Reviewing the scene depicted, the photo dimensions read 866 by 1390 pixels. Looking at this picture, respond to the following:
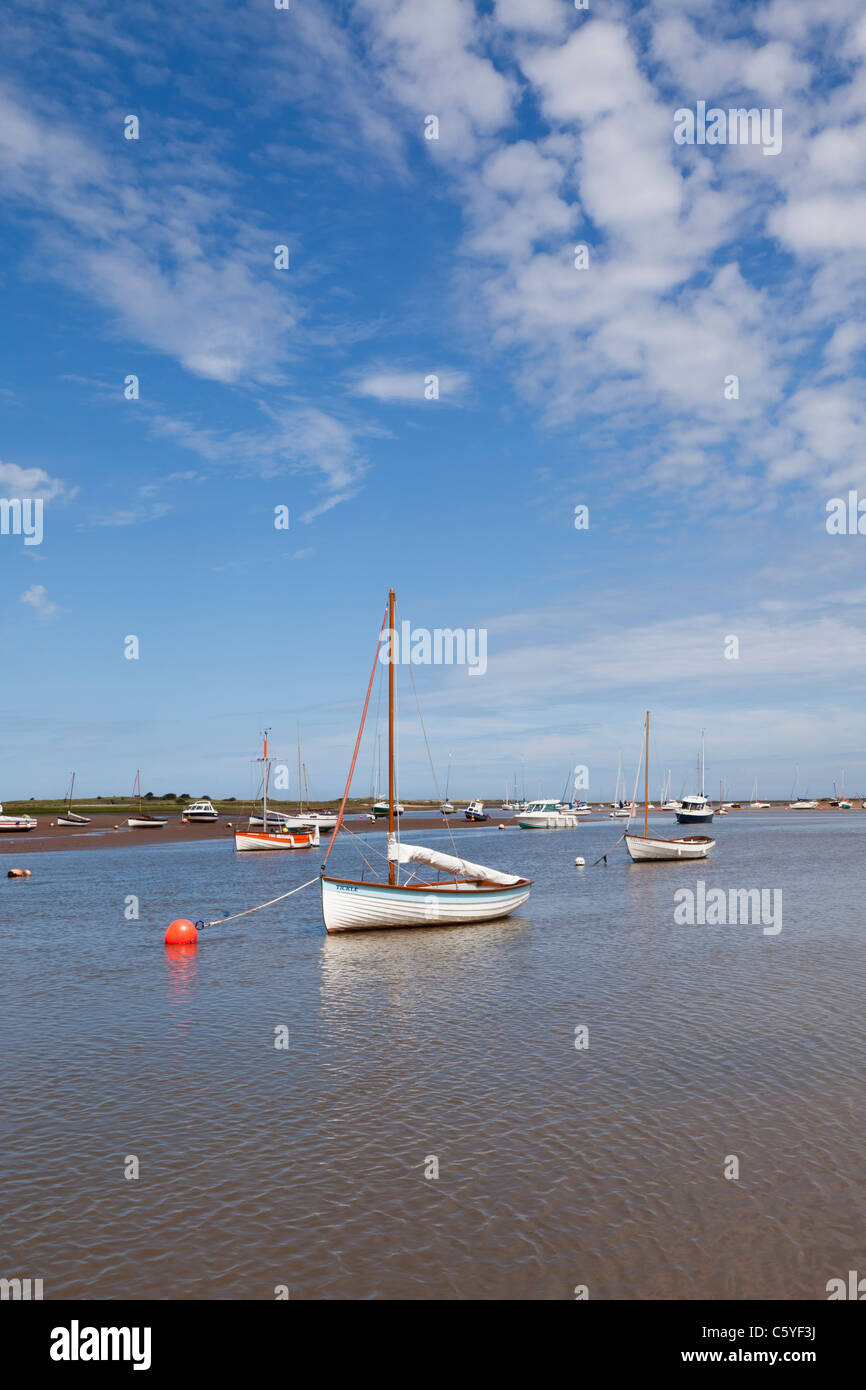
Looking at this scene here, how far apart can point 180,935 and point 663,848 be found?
45005mm

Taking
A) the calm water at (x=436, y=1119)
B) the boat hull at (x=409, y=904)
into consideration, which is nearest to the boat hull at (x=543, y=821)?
the boat hull at (x=409, y=904)

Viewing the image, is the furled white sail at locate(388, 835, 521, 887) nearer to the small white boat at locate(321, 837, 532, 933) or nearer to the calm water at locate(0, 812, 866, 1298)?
the small white boat at locate(321, 837, 532, 933)

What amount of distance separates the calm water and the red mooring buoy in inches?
25.3

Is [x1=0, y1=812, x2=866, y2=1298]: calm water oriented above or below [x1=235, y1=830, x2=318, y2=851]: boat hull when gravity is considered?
above

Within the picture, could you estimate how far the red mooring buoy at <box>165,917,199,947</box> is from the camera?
1211 inches

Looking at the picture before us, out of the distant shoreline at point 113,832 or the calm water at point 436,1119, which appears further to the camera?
the distant shoreline at point 113,832

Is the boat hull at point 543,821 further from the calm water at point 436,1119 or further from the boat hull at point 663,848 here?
the calm water at point 436,1119

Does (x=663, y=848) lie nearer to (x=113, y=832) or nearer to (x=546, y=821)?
(x=113, y=832)

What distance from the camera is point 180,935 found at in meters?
30.8

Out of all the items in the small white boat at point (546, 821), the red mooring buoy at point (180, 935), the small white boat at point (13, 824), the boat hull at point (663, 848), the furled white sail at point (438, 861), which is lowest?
the small white boat at point (546, 821)

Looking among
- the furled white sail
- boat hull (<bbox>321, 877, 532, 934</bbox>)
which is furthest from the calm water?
the furled white sail

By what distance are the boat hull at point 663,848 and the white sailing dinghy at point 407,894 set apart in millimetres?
30736

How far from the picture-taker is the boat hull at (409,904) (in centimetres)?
3195

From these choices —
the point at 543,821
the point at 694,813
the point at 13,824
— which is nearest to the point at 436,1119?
the point at 13,824
